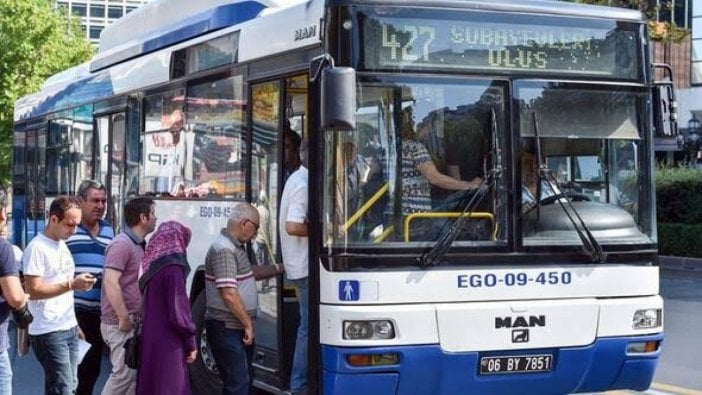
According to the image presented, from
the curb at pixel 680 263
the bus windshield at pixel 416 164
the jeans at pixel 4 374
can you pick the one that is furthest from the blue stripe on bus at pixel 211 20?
the curb at pixel 680 263

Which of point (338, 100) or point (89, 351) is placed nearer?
point (338, 100)

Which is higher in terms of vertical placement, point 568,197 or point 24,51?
point 24,51

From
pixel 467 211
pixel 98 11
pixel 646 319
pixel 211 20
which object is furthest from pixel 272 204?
pixel 98 11

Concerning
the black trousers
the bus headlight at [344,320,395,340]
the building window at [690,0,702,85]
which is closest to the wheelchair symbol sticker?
the bus headlight at [344,320,395,340]

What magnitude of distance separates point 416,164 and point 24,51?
33.1m

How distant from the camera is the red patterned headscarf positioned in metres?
6.61

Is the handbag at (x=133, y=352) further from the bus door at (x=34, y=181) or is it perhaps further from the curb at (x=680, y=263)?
the curb at (x=680, y=263)

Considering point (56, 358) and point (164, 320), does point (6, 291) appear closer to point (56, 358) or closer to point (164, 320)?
point (164, 320)

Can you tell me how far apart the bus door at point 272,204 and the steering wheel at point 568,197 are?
1657 mm

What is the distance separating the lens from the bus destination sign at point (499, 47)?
6.96 m

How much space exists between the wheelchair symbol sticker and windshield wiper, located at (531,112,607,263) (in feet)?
4.16

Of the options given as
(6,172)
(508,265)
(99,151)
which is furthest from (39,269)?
(6,172)

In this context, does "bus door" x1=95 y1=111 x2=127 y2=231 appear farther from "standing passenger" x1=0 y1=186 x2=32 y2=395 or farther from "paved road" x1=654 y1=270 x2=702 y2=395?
"paved road" x1=654 y1=270 x2=702 y2=395

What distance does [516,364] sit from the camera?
7137mm
